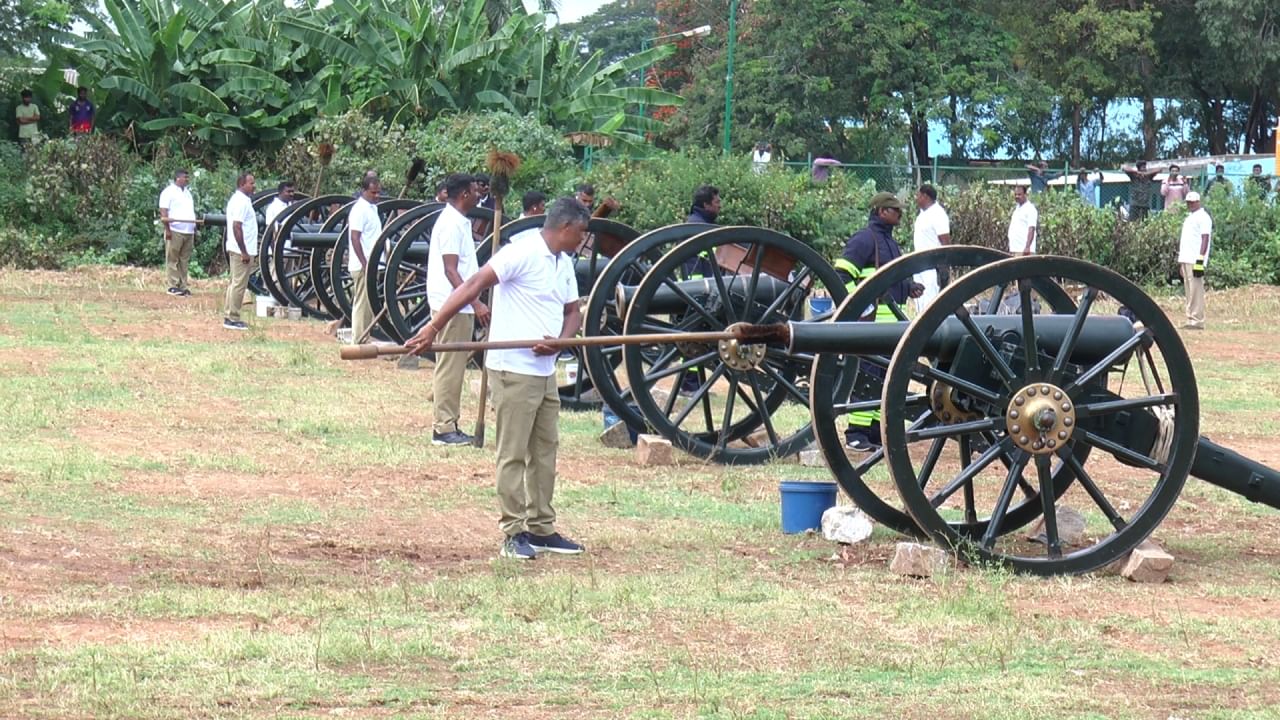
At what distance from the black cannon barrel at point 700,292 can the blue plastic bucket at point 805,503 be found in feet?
9.20

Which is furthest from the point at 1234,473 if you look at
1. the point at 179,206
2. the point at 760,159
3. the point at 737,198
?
the point at 760,159

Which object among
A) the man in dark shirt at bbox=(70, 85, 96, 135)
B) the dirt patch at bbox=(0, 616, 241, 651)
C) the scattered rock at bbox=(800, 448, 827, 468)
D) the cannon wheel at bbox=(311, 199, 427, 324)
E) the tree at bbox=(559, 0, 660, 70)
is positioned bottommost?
the dirt patch at bbox=(0, 616, 241, 651)

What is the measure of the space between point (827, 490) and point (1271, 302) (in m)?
20.2

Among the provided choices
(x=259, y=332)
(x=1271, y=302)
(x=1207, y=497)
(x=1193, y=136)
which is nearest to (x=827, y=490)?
(x=1207, y=497)

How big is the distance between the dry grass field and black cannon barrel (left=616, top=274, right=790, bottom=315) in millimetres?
1095

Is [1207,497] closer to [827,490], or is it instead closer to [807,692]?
[827,490]

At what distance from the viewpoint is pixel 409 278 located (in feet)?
55.8

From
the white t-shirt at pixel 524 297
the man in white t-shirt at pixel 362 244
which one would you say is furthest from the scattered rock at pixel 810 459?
the man in white t-shirt at pixel 362 244

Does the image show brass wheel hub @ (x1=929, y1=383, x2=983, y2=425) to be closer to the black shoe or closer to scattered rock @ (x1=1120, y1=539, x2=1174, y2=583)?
scattered rock @ (x1=1120, y1=539, x2=1174, y2=583)

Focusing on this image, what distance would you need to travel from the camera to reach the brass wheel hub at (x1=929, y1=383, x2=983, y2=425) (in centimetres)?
831

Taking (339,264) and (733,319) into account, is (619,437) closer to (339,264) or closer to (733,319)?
(733,319)

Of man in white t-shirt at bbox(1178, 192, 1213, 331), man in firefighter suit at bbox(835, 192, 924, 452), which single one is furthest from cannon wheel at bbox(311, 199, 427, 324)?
man in white t-shirt at bbox(1178, 192, 1213, 331)

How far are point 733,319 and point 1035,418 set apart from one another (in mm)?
4103

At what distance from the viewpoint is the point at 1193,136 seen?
171ft
